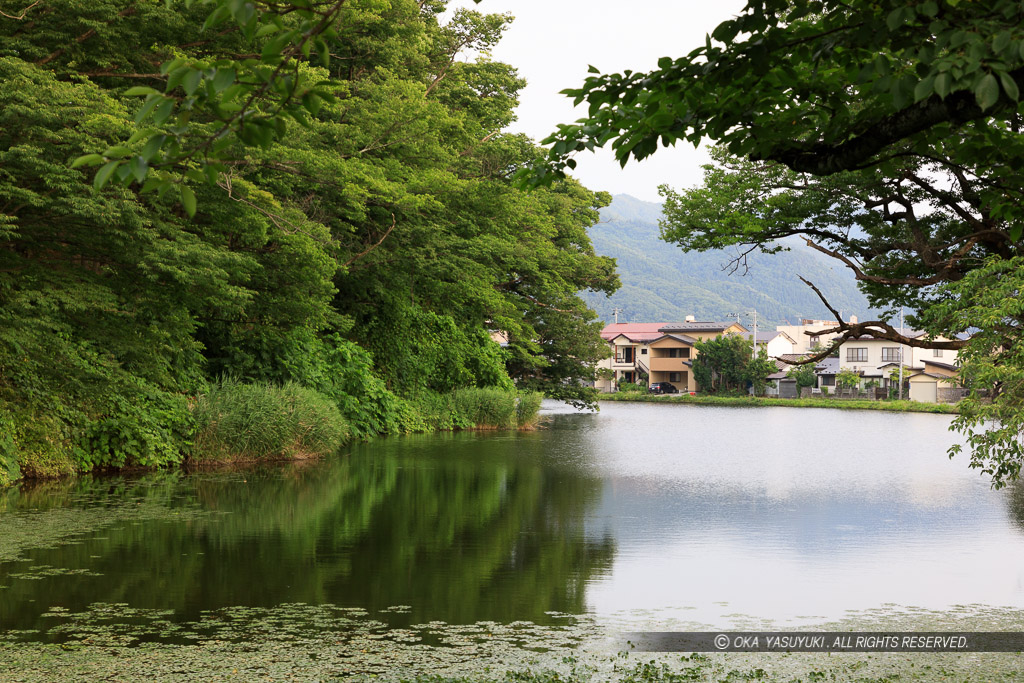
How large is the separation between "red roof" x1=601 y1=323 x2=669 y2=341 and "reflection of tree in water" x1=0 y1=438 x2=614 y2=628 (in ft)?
228

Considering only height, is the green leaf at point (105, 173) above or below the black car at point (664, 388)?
below

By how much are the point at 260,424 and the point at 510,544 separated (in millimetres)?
8190

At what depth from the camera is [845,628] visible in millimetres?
7012

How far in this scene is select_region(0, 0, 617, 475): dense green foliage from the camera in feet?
20.8

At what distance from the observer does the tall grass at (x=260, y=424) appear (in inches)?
651

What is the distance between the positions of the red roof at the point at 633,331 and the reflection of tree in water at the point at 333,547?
228ft

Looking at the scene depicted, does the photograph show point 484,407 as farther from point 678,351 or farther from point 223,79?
point 678,351

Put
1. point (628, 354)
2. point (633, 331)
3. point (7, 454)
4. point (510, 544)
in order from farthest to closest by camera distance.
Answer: point (633, 331), point (628, 354), point (7, 454), point (510, 544)

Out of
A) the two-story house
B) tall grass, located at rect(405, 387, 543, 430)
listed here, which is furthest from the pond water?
the two-story house

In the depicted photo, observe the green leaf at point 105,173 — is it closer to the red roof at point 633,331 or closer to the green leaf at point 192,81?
the green leaf at point 192,81

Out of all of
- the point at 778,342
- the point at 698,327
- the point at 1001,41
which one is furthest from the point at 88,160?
the point at 778,342

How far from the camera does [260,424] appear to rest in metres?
17.2

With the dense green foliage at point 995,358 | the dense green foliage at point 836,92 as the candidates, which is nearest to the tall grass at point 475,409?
the dense green foliage at point 995,358

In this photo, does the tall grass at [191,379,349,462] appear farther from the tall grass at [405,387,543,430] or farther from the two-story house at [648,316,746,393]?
the two-story house at [648,316,746,393]
